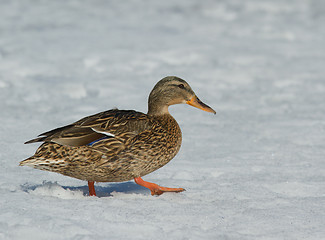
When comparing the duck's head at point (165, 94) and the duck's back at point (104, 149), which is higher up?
the duck's head at point (165, 94)

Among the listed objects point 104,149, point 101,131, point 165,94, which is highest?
point 165,94

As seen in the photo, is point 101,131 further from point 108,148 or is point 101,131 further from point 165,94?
point 165,94

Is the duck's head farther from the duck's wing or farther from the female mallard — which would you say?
the duck's wing

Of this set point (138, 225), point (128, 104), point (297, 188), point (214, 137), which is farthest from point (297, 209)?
point (128, 104)

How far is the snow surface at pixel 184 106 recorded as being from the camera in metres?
4.03

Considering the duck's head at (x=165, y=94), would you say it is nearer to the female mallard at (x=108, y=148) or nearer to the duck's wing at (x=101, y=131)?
the female mallard at (x=108, y=148)

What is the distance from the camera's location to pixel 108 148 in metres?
4.44

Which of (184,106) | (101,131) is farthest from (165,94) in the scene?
(184,106)

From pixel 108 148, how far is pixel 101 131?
15cm

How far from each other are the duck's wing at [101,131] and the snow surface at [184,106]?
0.42m

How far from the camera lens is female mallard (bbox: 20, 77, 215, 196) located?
4.38 meters

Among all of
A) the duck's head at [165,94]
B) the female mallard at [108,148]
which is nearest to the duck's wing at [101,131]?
the female mallard at [108,148]

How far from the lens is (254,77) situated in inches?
400

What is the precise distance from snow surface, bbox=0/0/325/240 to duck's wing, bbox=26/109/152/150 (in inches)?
16.7
